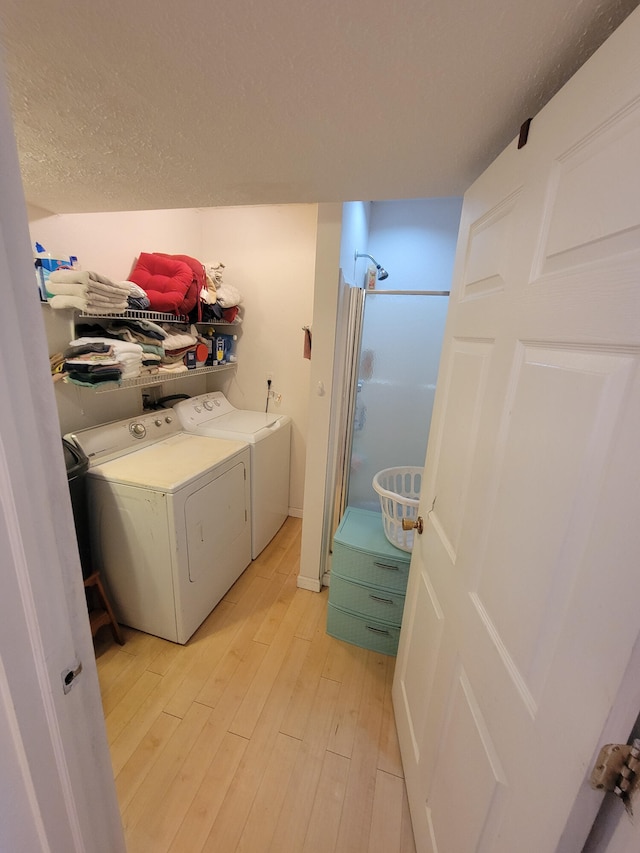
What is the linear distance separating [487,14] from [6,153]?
77 centimetres

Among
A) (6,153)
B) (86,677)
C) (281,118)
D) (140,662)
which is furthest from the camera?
(140,662)

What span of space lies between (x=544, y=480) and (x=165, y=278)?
91.9 inches

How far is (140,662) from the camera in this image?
5.44 ft

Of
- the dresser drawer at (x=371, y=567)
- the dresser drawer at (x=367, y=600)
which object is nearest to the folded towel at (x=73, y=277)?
the dresser drawer at (x=371, y=567)

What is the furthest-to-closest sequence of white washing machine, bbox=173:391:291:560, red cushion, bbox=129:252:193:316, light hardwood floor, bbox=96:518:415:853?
white washing machine, bbox=173:391:291:560 < red cushion, bbox=129:252:193:316 < light hardwood floor, bbox=96:518:415:853

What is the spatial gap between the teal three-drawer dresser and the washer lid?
83 cm

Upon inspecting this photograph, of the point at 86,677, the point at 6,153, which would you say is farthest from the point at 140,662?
the point at 6,153

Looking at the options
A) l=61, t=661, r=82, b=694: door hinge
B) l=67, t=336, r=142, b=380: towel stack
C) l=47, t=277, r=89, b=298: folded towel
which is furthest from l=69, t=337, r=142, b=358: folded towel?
l=61, t=661, r=82, b=694: door hinge

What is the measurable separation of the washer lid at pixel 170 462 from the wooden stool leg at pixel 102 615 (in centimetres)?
53

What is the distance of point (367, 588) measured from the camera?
66.7 inches

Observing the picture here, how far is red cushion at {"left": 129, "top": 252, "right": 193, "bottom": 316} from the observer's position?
6.75 ft

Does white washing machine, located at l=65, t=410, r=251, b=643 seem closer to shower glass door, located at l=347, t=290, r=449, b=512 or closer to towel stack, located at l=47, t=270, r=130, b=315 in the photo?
towel stack, located at l=47, t=270, r=130, b=315

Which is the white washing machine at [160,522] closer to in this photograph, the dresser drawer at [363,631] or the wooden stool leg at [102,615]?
the wooden stool leg at [102,615]

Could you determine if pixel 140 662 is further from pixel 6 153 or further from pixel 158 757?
pixel 6 153
